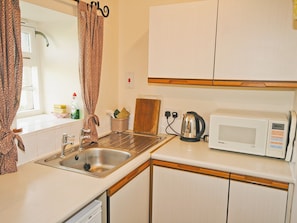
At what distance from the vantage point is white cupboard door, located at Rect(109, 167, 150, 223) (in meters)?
1.42

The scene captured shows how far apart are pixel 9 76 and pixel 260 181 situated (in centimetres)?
164

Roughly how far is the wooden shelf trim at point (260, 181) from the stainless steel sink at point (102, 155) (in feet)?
2.32

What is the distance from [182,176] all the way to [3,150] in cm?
117

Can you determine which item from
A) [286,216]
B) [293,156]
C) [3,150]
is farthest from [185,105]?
[3,150]

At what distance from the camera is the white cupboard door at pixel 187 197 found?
1640mm

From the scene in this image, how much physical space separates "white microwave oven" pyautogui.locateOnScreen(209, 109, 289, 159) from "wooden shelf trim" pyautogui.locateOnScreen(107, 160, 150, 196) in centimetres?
58

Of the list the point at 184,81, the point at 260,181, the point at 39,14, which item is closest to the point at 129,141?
the point at 184,81

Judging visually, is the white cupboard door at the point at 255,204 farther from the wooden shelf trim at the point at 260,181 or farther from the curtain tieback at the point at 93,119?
the curtain tieback at the point at 93,119

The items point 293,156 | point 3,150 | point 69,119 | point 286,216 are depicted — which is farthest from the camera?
point 69,119

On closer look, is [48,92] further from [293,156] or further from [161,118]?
[293,156]

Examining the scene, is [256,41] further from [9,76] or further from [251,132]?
[9,76]

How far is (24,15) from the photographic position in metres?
1.81

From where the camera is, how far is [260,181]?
59.6 inches

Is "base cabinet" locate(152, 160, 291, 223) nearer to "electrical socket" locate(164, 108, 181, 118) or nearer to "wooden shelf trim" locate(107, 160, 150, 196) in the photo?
"wooden shelf trim" locate(107, 160, 150, 196)
